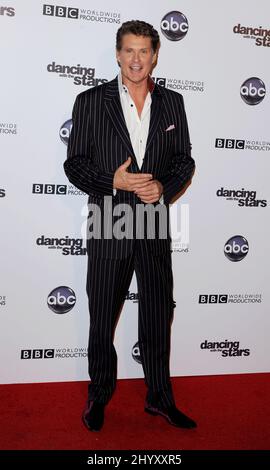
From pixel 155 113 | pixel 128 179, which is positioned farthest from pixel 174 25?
pixel 128 179

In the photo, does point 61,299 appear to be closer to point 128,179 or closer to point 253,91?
point 128,179

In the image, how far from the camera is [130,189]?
99.1 inches

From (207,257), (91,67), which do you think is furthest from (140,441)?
(91,67)

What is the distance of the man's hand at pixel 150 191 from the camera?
2.51 m

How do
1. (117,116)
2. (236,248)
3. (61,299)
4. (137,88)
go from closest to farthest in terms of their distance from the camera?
(117,116)
(137,88)
(61,299)
(236,248)

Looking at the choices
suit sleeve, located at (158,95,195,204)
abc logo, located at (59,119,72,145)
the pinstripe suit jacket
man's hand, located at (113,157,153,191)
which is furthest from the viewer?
abc logo, located at (59,119,72,145)

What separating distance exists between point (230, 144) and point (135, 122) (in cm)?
92

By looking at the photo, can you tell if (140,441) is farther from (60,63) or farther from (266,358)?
(60,63)

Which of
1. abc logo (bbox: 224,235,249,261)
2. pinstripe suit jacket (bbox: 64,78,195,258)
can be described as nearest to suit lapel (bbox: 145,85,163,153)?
pinstripe suit jacket (bbox: 64,78,195,258)

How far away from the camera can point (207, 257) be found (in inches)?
135

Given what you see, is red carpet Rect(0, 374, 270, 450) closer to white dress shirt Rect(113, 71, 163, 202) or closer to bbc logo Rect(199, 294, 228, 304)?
bbc logo Rect(199, 294, 228, 304)

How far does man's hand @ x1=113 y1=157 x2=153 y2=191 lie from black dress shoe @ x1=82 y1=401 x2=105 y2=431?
1.18m

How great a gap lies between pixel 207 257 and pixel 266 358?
88cm

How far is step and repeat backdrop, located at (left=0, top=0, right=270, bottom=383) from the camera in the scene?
3021 mm
